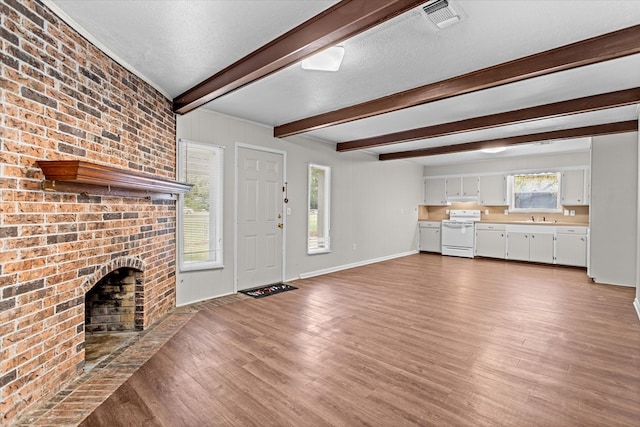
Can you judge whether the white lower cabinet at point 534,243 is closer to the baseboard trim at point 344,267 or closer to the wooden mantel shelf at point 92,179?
the baseboard trim at point 344,267

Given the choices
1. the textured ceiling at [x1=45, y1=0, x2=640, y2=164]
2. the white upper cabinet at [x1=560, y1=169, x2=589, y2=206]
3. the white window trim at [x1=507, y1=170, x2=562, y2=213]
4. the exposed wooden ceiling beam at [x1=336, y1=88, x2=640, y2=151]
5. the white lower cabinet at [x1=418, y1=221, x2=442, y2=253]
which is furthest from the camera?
the white lower cabinet at [x1=418, y1=221, x2=442, y2=253]

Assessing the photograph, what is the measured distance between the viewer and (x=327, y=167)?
6.05 metres

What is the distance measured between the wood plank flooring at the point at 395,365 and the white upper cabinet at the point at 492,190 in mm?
3647

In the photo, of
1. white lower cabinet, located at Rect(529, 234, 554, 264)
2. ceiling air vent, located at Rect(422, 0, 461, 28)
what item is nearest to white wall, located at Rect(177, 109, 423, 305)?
white lower cabinet, located at Rect(529, 234, 554, 264)

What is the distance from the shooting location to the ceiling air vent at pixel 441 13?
1.96 meters

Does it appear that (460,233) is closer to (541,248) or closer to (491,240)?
(491,240)

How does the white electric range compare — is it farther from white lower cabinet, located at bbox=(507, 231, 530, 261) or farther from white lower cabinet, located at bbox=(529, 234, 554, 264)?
white lower cabinet, located at bbox=(529, 234, 554, 264)

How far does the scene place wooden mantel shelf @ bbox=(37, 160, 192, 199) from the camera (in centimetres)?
193

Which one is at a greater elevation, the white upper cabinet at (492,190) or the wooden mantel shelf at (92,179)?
the white upper cabinet at (492,190)

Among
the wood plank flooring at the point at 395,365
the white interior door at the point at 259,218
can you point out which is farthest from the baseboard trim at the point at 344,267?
the wood plank flooring at the point at 395,365

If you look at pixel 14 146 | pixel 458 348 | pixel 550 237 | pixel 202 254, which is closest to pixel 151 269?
pixel 202 254

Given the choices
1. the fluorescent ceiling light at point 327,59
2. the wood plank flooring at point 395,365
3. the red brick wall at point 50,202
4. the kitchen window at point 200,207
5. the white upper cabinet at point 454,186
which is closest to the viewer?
the red brick wall at point 50,202

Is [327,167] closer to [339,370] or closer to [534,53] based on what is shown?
[534,53]

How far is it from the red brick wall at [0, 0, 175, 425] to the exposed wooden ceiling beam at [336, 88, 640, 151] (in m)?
3.94
